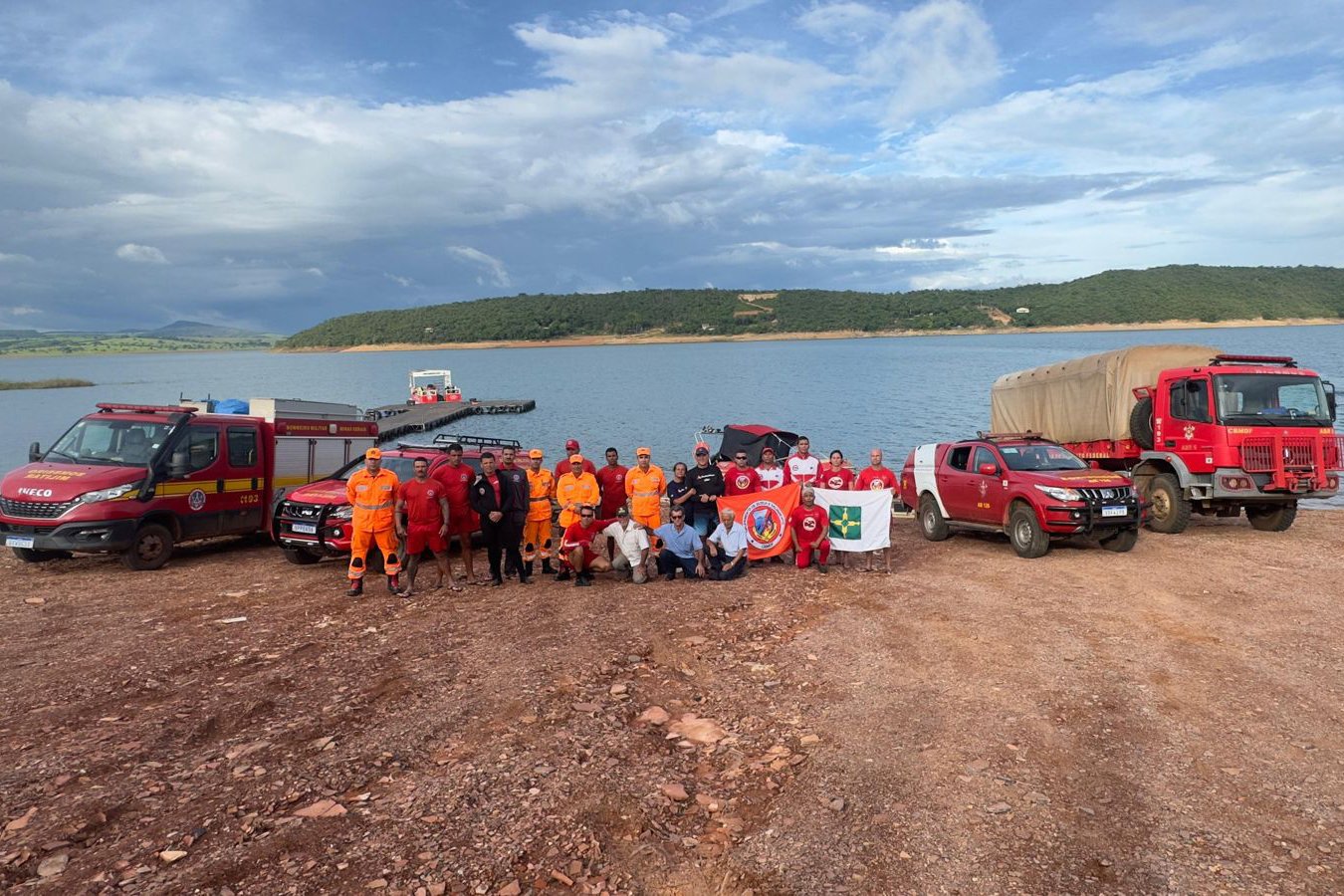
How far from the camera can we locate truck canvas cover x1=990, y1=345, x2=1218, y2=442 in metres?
16.4

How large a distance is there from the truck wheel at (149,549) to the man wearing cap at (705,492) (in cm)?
738

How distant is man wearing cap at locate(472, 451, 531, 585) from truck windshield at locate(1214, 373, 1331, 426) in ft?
36.9

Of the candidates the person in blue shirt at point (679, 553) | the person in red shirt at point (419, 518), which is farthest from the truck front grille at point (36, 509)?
the person in blue shirt at point (679, 553)

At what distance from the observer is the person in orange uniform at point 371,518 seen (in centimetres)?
1052

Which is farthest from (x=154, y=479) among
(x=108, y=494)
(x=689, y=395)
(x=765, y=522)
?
(x=689, y=395)

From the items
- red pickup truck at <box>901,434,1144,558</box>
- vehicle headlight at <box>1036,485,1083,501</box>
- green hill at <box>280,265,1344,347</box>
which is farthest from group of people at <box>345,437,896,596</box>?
green hill at <box>280,265,1344,347</box>

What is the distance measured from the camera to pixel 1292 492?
13.9 m

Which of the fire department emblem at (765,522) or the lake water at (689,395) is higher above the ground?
the lake water at (689,395)

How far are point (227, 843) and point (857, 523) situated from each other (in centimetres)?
870

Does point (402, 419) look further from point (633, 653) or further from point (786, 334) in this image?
point (786, 334)

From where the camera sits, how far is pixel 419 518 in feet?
34.8

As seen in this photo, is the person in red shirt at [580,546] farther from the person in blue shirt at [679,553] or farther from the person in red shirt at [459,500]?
the person in red shirt at [459,500]

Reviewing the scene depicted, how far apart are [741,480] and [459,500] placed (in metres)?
3.93

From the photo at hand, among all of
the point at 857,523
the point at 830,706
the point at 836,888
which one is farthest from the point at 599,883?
the point at 857,523
